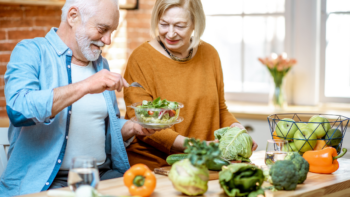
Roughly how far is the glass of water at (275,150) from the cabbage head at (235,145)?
13 centimetres

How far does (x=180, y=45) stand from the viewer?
86.7 inches

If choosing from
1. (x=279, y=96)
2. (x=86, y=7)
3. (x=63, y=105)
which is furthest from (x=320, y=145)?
(x=279, y=96)

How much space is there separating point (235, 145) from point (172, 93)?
0.58 meters

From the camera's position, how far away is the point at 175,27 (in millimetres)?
2152

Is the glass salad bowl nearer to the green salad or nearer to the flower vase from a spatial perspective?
the green salad

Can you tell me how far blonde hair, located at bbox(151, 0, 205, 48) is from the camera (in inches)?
83.5

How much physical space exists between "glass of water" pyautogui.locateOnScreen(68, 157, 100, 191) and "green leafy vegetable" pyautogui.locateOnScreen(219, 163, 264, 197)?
0.43 metres

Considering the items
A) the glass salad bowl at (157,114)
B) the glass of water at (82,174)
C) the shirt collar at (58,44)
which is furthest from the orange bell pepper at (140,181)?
the shirt collar at (58,44)

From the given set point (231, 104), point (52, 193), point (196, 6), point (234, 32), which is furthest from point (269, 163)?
point (234, 32)

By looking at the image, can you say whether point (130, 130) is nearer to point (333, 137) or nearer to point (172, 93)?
point (172, 93)

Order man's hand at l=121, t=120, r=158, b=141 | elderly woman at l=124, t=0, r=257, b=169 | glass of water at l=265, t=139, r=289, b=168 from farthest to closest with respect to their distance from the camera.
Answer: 1. elderly woman at l=124, t=0, r=257, b=169
2. man's hand at l=121, t=120, r=158, b=141
3. glass of water at l=265, t=139, r=289, b=168

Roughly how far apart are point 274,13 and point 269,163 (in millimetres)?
2279

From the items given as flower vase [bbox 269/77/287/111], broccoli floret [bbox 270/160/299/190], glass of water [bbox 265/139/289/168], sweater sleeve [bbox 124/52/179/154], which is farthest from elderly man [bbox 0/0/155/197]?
flower vase [bbox 269/77/287/111]

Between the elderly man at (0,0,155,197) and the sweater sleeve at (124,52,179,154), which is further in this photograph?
the sweater sleeve at (124,52,179,154)
